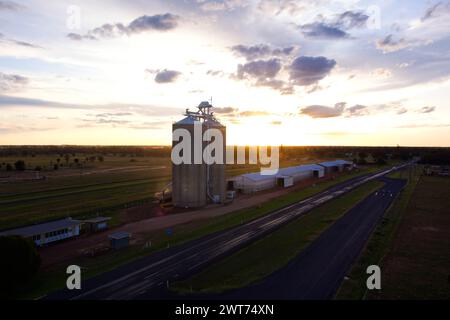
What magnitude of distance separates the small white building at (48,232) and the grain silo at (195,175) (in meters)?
21.4

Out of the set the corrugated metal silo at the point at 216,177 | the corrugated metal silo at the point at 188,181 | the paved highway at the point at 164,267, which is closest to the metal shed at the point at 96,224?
the paved highway at the point at 164,267

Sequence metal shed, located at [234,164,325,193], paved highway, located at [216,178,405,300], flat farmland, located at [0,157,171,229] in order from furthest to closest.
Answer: metal shed, located at [234,164,325,193] < flat farmland, located at [0,157,171,229] < paved highway, located at [216,178,405,300]

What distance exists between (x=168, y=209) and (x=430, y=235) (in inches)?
1576

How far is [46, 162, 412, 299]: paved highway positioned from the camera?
87.4 ft

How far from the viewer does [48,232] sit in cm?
4031

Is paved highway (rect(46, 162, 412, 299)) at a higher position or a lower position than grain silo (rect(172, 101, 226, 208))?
lower

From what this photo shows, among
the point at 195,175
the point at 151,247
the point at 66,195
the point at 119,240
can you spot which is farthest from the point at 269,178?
the point at 119,240

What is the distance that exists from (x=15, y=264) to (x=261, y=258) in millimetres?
21707

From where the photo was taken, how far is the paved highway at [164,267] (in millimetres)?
26625

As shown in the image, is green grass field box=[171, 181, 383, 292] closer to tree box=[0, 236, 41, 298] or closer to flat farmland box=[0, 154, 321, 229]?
tree box=[0, 236, 41, 298]

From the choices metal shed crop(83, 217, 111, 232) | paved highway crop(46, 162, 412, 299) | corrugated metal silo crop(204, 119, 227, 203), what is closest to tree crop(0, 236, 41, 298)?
paved highway crop(46, 162, 412, 299)

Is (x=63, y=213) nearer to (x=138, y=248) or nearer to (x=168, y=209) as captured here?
(x=168, y=209)

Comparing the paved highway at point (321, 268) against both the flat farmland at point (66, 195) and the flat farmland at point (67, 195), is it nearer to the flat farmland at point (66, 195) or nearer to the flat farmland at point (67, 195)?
the flat farmland at point (67, 195)

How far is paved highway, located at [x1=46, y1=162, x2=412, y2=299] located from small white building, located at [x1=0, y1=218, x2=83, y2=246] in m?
13.7
